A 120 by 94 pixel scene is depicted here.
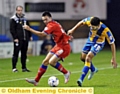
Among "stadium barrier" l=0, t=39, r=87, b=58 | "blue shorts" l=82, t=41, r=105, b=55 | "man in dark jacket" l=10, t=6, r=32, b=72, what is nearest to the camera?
"blue shorts" l=82, t=41, r=105, b=55

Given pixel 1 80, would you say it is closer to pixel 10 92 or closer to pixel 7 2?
pixel 10 92

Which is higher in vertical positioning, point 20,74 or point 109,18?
point 20,74

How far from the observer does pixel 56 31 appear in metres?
15.2

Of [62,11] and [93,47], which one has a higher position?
[93,47]

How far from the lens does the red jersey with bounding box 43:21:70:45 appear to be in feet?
49.0

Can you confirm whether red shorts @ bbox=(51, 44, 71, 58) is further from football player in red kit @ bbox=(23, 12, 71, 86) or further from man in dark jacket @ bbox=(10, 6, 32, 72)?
man in dark jacket @ bbox=(10, 6, 32, 72)

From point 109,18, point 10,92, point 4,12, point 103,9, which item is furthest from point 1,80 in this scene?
point 109,18

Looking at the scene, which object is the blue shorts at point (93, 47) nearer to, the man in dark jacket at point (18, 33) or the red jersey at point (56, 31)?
the red jersey at point (56, 31)

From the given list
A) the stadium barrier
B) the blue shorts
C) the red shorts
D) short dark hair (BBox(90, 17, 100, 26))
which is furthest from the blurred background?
short dark hair (BBox(90, 17, 100, 26))

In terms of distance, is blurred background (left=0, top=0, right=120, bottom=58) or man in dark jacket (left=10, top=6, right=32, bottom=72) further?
blurred background (left=0, top=0, right=120, bottom=58)

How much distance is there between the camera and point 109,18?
4359 centimetres

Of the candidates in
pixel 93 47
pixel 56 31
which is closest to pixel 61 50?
pixel 56 31

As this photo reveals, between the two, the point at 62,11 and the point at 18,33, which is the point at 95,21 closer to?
the point at 18,33

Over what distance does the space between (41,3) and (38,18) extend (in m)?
0.94
